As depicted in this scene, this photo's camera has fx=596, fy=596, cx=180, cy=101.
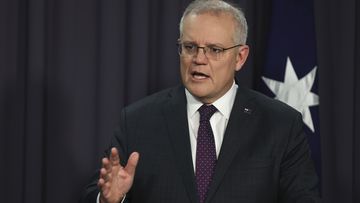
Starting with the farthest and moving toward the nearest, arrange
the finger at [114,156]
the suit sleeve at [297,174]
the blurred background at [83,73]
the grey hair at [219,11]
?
the blurred background at [83,73] → the grey hair at [219,11] → the suit sleeve at [297,174] → the finger at [114,156]

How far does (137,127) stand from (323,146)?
125cm

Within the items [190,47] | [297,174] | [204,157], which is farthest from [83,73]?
[297,174]

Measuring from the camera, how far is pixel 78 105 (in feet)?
9.46

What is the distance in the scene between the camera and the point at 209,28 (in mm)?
2244

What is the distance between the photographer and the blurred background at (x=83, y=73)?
2.80 m

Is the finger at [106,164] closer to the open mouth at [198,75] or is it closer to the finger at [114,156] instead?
the finger at [114,156]

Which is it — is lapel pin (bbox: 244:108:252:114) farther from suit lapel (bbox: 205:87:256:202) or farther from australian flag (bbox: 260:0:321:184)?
australian flag (bbox: 260:0:321:184)

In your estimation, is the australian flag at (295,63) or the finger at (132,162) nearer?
the finger at (132,162)

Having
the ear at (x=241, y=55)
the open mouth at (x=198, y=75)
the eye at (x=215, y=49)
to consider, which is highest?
the eye at (x=215, y=49)

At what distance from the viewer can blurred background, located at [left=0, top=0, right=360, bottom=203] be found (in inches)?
110

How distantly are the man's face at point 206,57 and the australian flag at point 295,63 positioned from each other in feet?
2.27

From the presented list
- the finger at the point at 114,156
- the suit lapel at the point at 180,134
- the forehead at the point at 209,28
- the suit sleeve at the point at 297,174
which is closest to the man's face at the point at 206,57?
the forehead at the point at 209,28

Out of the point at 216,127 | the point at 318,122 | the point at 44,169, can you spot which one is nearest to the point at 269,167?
the point at 216,127

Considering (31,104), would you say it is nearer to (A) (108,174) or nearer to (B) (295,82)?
(A) (108,174)
